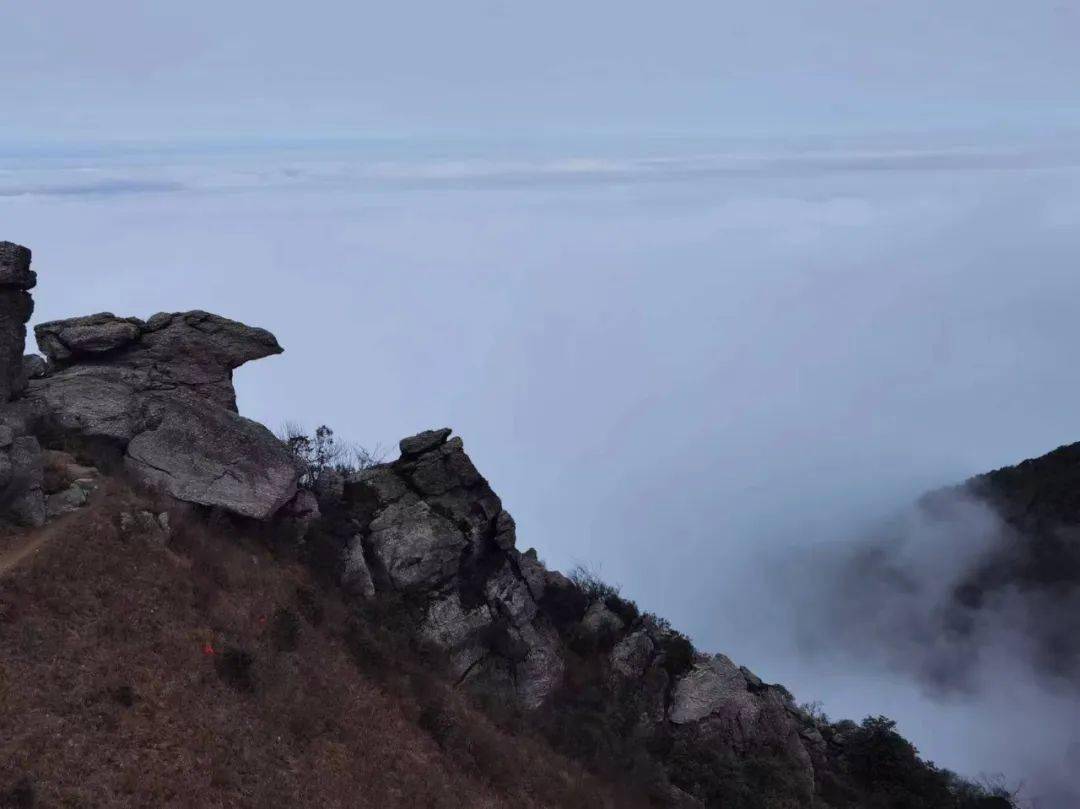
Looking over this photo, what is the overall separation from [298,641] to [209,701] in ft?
13.9

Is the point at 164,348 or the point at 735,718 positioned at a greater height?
the point at 164,348

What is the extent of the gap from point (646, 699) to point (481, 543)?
31.6 feet

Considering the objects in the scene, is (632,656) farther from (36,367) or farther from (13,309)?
(13,309)

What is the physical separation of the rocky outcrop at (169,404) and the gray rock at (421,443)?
20.4ft

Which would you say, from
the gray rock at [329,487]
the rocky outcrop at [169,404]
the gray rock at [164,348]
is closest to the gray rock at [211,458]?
the rocky outcrop at [169,404]

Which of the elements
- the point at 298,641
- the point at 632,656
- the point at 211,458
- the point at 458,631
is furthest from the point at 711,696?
the point at 211,458

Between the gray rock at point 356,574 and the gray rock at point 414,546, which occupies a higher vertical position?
the gray rock at point 414,546

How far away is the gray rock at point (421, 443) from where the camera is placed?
35812 mm

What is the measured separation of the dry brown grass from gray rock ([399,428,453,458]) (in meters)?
9.30

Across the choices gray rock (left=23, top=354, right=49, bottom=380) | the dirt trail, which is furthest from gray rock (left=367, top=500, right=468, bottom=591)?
gray rock (left=23, top=354, right=49, bottom=380)

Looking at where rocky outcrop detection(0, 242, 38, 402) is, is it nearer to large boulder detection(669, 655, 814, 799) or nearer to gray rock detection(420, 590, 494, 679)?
gray rock detection(420, 590, 494, 679)

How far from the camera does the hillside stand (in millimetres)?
18859

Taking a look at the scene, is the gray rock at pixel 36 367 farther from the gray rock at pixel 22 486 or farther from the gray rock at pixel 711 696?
the gray rock at pixel 711 696

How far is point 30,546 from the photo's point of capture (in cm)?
2180
